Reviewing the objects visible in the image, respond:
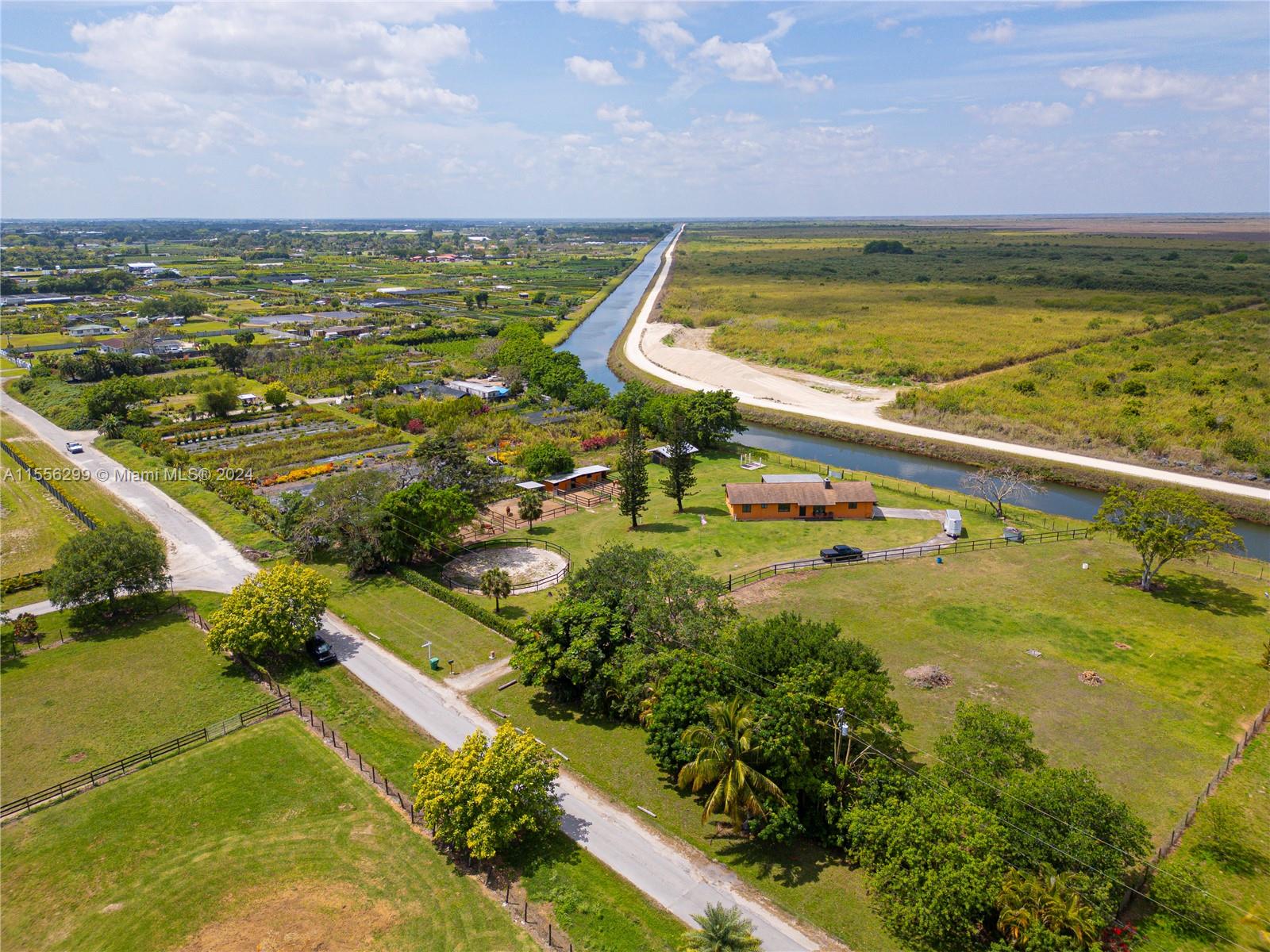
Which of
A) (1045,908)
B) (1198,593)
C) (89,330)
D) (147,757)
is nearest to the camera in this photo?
(1045,908)

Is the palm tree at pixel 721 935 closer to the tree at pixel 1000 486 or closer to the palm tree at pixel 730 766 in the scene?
the palm tree at pixel 730 766

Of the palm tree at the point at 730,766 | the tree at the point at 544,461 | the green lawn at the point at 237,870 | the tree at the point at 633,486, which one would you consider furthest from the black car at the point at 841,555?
the green lawn at the point at 237,870

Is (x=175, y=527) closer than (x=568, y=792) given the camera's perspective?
No

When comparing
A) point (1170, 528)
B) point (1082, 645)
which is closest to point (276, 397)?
point (1082, 645)

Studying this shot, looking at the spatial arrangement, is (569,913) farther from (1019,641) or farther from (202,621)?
(202,621)

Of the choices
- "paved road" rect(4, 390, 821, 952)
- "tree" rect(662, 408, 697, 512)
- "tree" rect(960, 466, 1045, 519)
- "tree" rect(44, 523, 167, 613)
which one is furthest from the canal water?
"tree" rect(44, 523, 167, 613)

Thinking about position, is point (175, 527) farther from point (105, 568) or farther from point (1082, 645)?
point (1082, 645)

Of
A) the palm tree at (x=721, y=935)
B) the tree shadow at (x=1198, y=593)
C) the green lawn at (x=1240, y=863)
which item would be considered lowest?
the green lawn at (x=1240, y=863)
